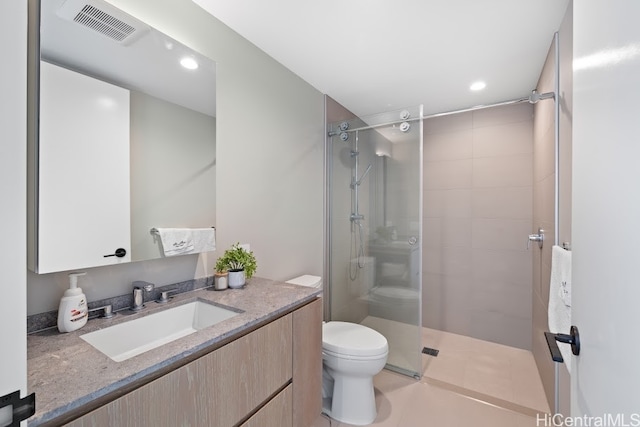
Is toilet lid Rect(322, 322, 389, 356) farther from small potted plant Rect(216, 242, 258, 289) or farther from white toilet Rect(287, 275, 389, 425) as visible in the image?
small potted plant Rect(216, 242, 258, 289)

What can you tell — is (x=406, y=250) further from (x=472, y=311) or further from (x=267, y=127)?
(x=267, y=127)

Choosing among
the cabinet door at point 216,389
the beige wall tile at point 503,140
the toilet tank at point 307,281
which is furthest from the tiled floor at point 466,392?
the beige wall tile at point 503,140

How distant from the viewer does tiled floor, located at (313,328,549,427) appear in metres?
1.76

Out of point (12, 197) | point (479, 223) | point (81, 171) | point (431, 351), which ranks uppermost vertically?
point (81, 171)

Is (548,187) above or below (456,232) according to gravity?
above

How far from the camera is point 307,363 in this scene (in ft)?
4.43

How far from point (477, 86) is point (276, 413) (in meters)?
2.71

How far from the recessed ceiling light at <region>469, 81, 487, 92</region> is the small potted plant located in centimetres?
227

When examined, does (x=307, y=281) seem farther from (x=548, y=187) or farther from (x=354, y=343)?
(x=548, y=187)

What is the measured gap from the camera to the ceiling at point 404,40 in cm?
146

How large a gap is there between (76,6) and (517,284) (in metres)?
3.53

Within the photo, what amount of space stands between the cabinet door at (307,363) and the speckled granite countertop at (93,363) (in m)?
0.18

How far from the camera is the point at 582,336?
690 millimetres

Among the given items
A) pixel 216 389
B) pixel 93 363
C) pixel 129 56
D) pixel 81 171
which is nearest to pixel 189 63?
pixel 129 56
